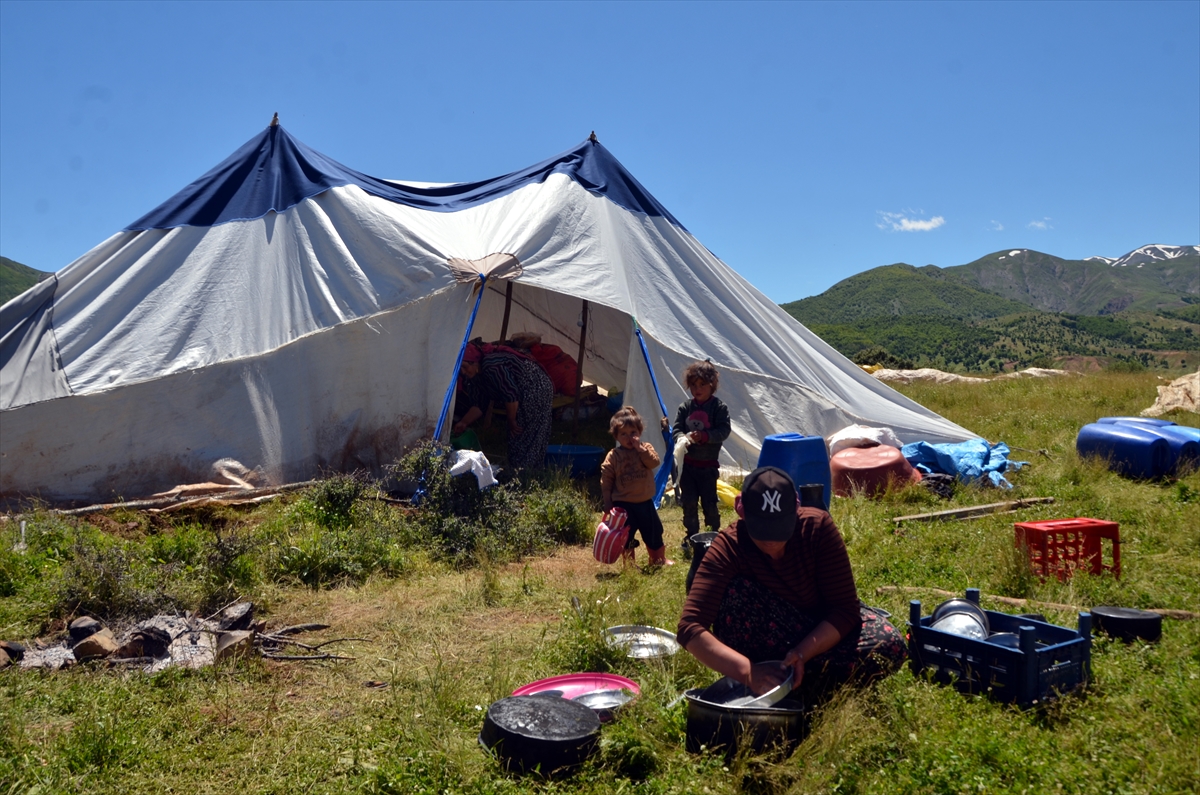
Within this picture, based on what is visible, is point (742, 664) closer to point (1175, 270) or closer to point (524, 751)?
point (524, 751)

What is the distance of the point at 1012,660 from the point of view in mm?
2992

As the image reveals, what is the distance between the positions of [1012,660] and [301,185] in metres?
7.75

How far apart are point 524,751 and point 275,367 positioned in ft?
18.2

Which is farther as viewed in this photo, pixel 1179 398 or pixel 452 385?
pixel 1179 398

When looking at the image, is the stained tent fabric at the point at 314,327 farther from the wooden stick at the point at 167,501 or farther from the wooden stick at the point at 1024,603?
the wooden stick at the point at 1024,603

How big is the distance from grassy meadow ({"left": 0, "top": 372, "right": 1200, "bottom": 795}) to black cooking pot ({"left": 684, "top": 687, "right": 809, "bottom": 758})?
0.06 metres

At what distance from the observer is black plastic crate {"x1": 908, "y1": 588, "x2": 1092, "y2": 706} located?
9.74 ft

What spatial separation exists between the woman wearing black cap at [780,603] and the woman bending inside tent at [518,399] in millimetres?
4748

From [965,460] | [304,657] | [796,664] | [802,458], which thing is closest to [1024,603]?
[796,664]

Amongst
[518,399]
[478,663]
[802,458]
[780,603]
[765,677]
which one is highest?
[518,399]

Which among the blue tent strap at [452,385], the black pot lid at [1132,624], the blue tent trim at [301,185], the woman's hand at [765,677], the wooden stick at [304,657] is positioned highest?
the blue tent trim at [301,185]

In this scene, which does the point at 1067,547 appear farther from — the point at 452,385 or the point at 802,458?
the point at 452,385

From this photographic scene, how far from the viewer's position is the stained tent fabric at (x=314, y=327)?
23.6 feet

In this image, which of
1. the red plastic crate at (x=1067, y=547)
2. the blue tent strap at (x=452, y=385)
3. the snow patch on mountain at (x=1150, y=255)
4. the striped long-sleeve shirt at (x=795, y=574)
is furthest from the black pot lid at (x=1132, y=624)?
the snow patch on mountain at (x=1150, y=255)
